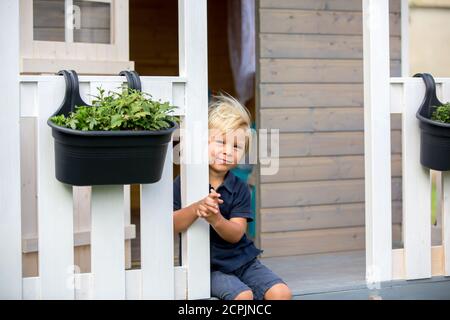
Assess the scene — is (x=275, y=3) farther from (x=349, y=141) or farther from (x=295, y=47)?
(x=349, y=141)

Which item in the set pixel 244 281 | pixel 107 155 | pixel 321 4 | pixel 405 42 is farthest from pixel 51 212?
pixel 405 42

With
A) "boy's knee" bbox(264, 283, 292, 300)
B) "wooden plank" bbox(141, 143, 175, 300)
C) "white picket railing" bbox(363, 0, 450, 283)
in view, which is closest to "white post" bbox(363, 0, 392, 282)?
"white picket railing" bbox(363, 0, 450, 283)

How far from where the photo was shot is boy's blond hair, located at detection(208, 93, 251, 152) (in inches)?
108

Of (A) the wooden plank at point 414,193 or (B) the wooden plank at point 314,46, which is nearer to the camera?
(A) the wooden plank at point 414,193

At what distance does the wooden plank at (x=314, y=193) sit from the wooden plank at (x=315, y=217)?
3 cm

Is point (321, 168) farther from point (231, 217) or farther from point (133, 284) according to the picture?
point (133, 284)

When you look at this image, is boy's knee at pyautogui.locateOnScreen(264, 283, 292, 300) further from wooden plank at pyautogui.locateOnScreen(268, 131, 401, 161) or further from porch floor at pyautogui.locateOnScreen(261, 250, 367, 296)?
wooden plank at pyautogui.locateOnScreen(268, 131, 401, 161)

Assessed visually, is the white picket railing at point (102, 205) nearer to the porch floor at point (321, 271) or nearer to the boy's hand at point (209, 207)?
the boy's hand at point (209, 207)

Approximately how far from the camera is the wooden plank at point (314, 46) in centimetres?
384

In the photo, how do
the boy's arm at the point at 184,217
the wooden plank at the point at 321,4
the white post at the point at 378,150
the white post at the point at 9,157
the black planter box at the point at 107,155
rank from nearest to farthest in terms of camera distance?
the black planter box at the point at 107,155, the white post at the point at 9,157, the boy's arm at the point at 184,217, the white post at the point at 378,150, the wooden plank at the point at 321,4

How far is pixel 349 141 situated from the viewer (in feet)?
13.2

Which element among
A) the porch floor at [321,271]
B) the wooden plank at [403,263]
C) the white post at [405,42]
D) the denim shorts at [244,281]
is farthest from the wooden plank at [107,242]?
the white post at [405,42]

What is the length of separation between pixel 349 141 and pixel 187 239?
168 centimetres
